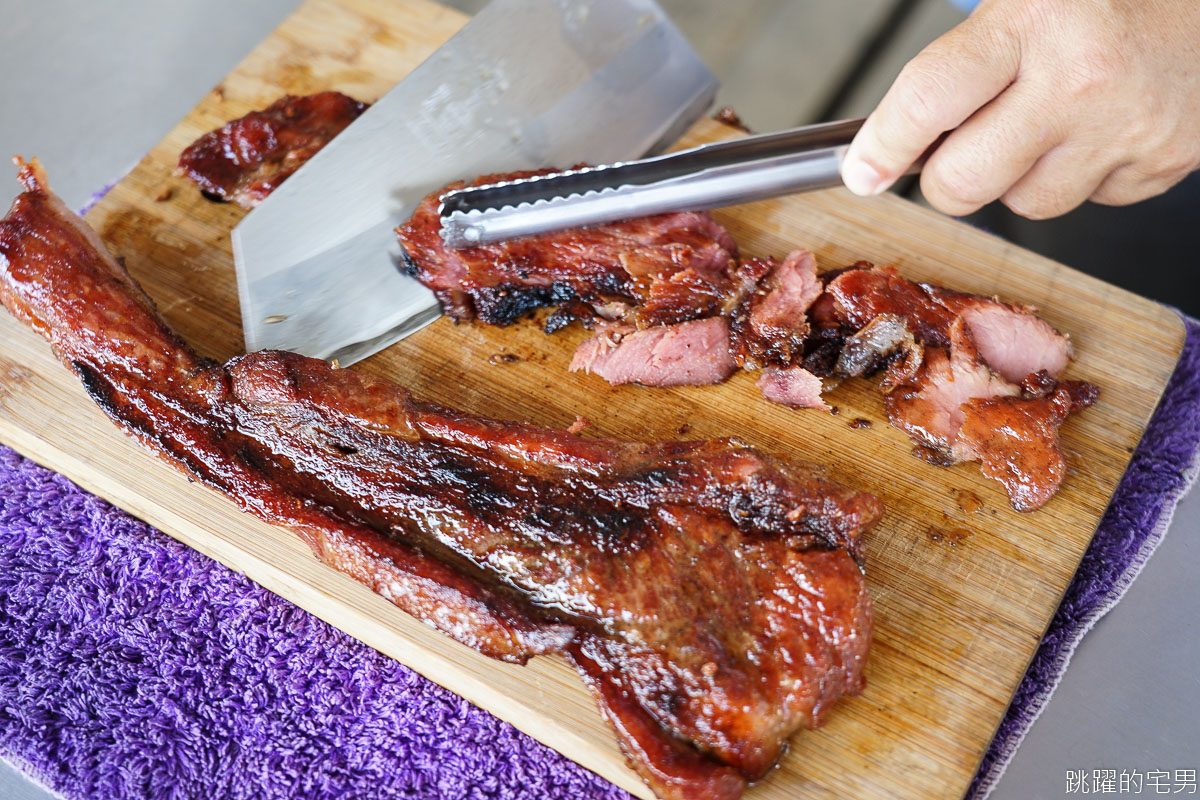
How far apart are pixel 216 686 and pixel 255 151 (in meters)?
1.80

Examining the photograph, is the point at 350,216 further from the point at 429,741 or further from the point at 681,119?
the point at 429,741

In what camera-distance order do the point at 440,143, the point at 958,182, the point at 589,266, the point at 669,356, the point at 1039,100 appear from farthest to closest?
the point at 440,143 → the point at 589,266 → the point at 669,356 → the point at 958,182 → the point at 1039,100

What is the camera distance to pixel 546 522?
226 cm

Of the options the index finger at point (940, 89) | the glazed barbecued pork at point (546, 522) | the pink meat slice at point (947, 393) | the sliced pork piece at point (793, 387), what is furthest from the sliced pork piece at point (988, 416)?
Result: the index finger at point (940, 89)

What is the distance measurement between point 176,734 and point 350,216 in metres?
1.55

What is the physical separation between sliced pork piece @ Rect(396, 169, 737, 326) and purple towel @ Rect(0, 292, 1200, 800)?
1.08 meters

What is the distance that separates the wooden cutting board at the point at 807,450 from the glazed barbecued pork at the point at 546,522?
0.14 m

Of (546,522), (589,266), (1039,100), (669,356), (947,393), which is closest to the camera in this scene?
(546,522)

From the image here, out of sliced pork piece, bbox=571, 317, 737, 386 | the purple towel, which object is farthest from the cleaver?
the purple towel

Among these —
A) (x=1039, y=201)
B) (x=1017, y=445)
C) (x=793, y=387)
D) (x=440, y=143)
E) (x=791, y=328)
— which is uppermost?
(x=440, y=143)

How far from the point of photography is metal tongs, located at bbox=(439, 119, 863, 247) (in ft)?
8.31

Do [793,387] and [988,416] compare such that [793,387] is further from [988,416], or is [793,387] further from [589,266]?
[589,266]

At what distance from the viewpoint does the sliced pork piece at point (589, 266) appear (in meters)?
2.78

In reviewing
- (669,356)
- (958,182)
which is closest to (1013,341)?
(958,182)
